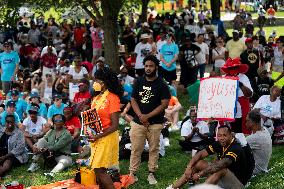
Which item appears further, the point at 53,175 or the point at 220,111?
the point at 53,175

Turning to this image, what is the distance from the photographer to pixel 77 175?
928 cm

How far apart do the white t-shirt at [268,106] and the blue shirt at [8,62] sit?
6738 mm

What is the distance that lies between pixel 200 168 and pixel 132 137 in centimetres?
133

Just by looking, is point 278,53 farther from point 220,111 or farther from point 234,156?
point 234,156

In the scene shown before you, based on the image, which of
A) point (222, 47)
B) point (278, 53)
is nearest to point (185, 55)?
point (222, 47)

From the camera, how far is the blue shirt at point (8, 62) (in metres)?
15.7

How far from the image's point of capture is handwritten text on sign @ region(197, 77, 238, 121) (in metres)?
9.15

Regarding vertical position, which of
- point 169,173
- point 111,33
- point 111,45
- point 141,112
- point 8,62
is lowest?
point 169,173

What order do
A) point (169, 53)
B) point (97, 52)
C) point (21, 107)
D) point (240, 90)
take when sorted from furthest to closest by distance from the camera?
point (97, 52), point (169, 53), point (21, 107), point (240, 90)

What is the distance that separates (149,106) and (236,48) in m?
7.31

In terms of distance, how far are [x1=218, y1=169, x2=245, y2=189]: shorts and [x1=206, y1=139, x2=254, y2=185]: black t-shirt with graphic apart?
9 centimetres

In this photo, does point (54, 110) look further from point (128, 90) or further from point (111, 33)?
point (111, 33)

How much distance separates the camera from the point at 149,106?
29.1ft

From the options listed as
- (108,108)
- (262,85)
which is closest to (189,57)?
(262,85)
